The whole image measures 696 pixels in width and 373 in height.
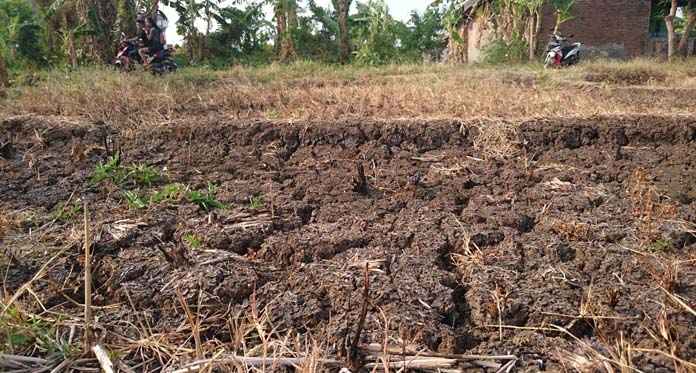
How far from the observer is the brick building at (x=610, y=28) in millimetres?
12680

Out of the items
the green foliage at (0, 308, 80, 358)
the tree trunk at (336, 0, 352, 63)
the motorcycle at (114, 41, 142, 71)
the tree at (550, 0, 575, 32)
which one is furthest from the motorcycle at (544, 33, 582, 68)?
the green foliage at (0, 308, 80, 358)

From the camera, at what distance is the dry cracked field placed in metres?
1.51

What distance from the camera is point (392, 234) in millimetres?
2191

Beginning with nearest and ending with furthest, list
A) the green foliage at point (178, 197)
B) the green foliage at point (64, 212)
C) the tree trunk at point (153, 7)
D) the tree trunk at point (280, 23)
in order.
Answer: the green foliage at point (64, 212) < the green foliage at point (178, 197) < the tree trunk at point (153, 7) < the tree trunk at point (280, 23)

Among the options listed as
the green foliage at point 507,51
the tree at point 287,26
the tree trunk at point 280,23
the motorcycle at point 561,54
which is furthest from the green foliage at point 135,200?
the tree trunk at point 280,23

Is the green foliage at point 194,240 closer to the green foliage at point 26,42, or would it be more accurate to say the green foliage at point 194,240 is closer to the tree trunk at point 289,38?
the green foliage at point 26,42

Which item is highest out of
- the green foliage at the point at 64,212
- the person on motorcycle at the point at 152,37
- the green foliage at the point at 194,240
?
the person on motorcycle at the point at 152,37

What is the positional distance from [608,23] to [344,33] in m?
7.19

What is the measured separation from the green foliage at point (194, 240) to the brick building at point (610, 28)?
11861 mm

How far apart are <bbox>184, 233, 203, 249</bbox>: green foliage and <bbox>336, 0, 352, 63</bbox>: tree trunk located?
11.9 metres

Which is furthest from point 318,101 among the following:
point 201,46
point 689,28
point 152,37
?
point 689,28

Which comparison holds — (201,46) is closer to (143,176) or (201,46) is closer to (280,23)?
(280,23)

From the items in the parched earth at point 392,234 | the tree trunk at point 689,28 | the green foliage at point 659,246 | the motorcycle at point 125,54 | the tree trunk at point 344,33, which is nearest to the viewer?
the parched earth at point 392,234

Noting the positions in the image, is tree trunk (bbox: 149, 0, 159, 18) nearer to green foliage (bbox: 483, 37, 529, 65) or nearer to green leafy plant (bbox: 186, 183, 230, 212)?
A: green foliage (bbox: 483, 37, 529, 65)
